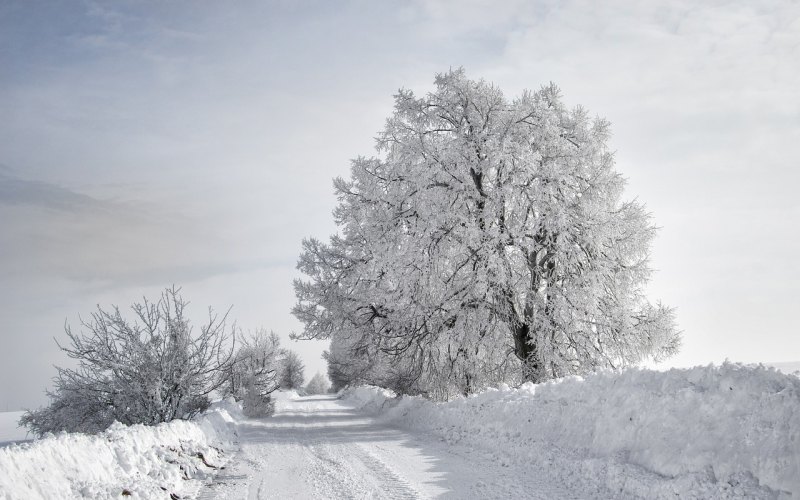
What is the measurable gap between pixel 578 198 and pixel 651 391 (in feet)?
27.3

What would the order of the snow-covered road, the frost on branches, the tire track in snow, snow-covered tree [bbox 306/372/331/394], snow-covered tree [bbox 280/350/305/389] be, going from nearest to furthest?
the tire track in snow
the snow-covered road
the frost on branches
snow-covered tree [bbox 280/350/305/389]
snow-covered tree [bbox 306/372/331/394]

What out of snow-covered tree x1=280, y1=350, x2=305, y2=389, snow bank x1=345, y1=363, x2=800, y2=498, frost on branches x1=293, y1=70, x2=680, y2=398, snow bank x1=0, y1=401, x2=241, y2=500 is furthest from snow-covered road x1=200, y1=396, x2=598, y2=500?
snow-covered tree x1=280, y1=350, x2=305, y2=389

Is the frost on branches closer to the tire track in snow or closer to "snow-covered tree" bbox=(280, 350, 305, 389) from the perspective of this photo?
the tire track in snow

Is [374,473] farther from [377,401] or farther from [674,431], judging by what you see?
[377,401]

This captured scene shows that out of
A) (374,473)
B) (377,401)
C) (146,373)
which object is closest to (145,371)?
(146,373)

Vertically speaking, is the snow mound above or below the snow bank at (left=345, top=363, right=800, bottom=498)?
below

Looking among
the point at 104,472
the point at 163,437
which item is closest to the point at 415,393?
the point at 163,437

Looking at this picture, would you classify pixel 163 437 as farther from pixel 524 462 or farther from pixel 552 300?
pixel 552 300

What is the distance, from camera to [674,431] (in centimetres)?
626

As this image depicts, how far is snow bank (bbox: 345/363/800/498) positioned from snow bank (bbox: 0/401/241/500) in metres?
5.48

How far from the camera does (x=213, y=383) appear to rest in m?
12.7

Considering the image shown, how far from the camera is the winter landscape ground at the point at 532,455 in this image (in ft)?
17.0

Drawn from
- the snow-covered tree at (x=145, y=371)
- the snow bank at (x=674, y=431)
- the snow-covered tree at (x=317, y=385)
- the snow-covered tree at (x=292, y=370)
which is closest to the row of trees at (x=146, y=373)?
the snow-covered tree at (x=145, y=371)

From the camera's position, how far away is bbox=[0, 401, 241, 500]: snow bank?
4766 mm
